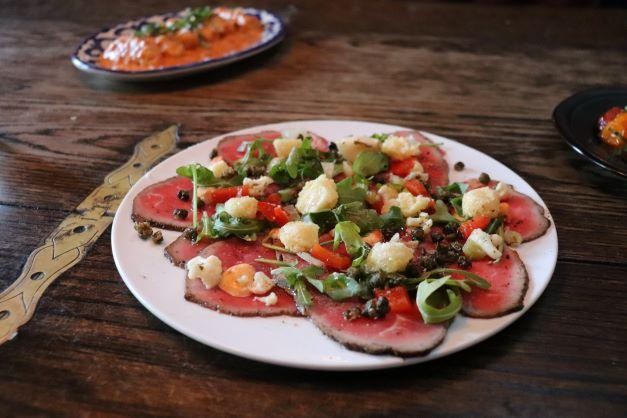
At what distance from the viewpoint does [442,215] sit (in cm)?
183

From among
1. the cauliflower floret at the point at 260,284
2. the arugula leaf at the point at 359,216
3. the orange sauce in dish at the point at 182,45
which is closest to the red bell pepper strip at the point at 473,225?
the arugula leaf at the point at 359,216

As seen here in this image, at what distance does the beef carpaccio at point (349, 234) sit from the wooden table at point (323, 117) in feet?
0.43

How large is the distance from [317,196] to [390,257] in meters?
0.40

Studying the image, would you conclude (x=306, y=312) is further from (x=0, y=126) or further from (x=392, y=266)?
(x=0, y=126)

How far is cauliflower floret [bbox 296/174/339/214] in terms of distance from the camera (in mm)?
1818

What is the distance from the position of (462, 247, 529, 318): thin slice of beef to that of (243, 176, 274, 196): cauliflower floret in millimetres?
772

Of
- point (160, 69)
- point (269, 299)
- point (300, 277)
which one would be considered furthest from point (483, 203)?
point (160, 69)

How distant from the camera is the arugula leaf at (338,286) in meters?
1.50

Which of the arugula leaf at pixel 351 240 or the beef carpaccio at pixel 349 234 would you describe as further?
the arugula leaf at pixel 351 240

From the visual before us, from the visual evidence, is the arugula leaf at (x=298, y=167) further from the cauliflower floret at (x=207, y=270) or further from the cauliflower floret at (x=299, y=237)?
the cauliflower floret at (x=207, y=270)

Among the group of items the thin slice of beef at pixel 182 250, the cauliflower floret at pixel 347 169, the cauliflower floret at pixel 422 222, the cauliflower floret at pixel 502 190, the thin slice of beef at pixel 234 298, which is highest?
the cauliflower floret at pixel 502 190

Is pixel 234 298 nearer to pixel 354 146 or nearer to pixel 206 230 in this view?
pixel 206 230

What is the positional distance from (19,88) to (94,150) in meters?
0.94

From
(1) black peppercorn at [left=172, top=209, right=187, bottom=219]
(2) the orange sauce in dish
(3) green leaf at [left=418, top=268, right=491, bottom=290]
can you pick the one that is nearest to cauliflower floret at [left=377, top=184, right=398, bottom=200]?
(3) green leaf at [left=418, top=268, right=491, bottom=290]
